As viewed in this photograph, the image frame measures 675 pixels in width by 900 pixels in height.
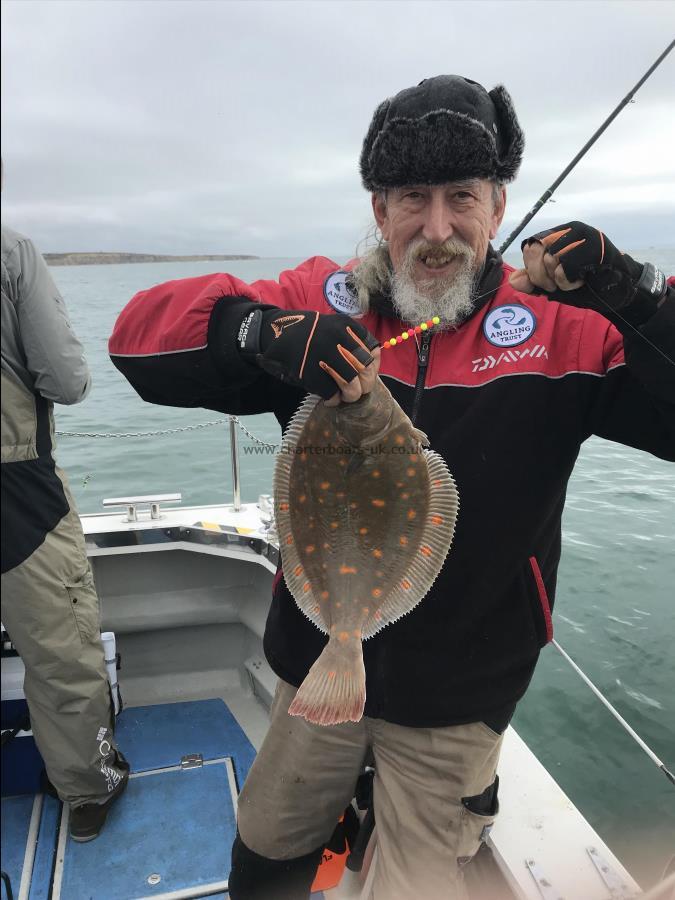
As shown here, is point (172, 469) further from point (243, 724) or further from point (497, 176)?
point (497, 176)

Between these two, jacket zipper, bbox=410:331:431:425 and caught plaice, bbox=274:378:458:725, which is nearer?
caught plaice, bbox=274:378:458:725

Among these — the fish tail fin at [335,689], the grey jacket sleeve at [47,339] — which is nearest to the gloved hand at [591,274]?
the fish tail fin at [335,689]

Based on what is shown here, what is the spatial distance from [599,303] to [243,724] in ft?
11.8

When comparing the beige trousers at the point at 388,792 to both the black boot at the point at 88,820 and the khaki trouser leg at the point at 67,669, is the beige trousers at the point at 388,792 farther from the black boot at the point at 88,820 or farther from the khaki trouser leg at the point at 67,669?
the black boot at the point at 88,820

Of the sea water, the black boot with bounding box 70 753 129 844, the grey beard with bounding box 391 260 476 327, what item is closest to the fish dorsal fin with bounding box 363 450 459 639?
the grey beard with bounding box 391 260 476 327

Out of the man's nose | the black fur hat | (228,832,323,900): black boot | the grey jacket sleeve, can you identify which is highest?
the black fur hat

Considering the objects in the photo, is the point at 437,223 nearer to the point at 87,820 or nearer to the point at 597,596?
the point at 87,820

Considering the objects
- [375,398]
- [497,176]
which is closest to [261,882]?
[375,398]

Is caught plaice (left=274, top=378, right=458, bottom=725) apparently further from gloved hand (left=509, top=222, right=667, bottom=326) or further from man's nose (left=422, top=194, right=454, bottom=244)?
man's nose (left=422, top=194, right=454, bottom=244)

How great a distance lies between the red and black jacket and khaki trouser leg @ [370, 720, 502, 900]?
9 cm

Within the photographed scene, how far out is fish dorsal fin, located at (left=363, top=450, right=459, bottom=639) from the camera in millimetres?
1897

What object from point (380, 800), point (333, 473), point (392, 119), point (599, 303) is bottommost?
point (380, 800)

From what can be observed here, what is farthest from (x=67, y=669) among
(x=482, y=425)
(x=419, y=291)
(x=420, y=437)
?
(x=419, y=291)

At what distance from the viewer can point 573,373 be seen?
2086mm
